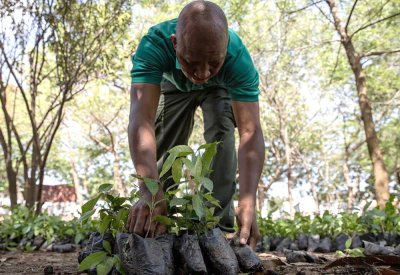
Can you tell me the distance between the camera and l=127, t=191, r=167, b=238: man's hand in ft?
5.88

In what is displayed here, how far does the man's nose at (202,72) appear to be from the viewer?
195 centimetres

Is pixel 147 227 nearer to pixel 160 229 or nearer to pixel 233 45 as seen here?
pixel 160 229

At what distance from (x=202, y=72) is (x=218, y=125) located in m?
0.94

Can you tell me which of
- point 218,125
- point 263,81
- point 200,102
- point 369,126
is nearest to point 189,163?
point 218,125

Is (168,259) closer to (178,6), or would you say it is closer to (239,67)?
(239,67)

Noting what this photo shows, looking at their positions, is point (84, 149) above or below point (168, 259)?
above

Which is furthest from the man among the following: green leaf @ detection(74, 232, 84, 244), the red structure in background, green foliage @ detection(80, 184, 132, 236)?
the red structure in background

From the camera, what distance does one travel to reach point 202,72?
1.98 metres

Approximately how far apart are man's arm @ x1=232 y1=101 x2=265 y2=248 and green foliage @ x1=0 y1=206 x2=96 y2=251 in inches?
107

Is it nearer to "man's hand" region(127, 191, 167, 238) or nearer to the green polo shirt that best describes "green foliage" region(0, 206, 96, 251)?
the green polo shirt

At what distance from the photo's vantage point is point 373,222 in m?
4.08

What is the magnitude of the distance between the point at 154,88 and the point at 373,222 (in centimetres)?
265

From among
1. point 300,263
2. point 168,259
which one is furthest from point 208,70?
point 300,263

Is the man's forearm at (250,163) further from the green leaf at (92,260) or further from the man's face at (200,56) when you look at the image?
the green leaf at (92,260)
